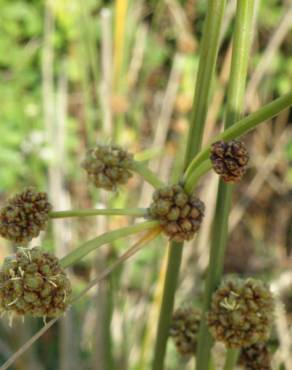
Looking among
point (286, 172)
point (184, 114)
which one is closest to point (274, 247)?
point (286, 172)

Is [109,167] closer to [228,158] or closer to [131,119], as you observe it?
[228,158]

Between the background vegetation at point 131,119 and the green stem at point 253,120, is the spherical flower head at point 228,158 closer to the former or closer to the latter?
the green stem at point 253,120

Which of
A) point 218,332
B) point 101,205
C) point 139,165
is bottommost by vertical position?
point 218,332

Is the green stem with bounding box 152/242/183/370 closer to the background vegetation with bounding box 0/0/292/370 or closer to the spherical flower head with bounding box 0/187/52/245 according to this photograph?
the spherical flower head with bounding box 0/187/52/245

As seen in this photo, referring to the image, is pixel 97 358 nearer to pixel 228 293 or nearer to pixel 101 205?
pixel 101 205

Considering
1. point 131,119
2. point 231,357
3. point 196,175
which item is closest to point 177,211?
point 196,175

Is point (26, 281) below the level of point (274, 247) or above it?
below

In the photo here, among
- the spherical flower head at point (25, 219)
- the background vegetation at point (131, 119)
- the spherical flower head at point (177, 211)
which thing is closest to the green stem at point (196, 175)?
the spherical flower head at point (177, 211)
